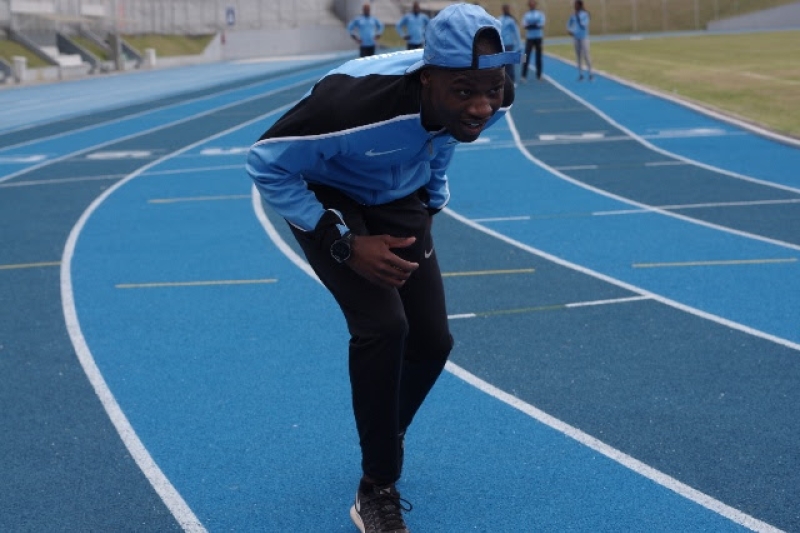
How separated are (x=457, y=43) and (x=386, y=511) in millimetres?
1684

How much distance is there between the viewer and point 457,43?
3453 millimetres

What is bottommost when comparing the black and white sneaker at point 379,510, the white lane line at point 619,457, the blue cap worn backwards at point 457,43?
the white lane line at point 619,457

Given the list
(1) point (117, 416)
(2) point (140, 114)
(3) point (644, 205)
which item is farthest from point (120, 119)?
(1) point (117, 416)

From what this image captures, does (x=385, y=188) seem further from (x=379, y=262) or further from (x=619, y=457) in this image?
(x=619, y=457)

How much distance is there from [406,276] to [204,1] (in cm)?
6593

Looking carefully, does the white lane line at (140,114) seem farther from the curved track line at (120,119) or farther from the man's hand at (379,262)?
the man's hand at (379,262)

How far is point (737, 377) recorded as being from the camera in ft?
19.6

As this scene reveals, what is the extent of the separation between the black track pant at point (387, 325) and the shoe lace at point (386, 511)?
0.08 m

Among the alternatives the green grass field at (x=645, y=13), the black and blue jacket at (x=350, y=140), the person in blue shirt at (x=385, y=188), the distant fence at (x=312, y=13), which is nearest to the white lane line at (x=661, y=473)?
the person in blue shirt at (x=385, y=188)

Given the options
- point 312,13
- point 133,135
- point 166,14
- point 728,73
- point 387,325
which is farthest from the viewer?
point 312,13

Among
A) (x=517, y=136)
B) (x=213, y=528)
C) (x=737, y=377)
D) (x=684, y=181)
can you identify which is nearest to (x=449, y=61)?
(x=213, y=528)

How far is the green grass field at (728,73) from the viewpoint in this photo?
19.6m

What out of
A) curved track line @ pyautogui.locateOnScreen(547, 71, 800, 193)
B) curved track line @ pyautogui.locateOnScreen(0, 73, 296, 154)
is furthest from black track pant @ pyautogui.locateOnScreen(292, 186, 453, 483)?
curved track line @ pyautogui.locateOnScreen(0, 73, 296, 154)

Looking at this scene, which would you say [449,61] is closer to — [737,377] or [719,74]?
[737,377]
